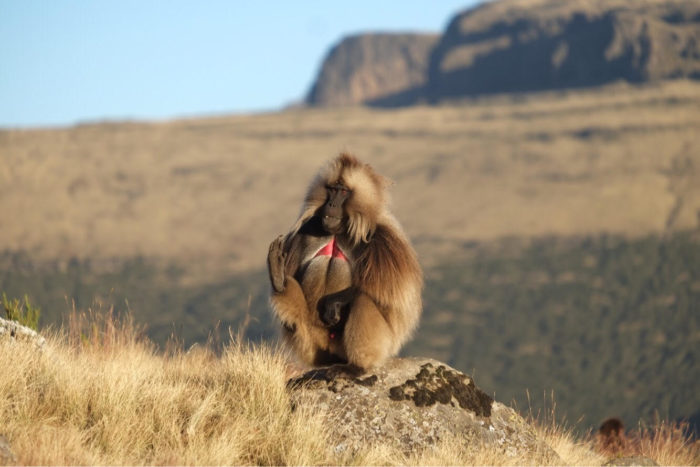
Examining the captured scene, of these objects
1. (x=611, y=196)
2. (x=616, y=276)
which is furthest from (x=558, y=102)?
(x=616, y=276)

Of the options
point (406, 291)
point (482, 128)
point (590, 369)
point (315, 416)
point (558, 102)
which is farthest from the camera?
point (558, 102)

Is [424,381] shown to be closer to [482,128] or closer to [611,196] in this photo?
[611,196]

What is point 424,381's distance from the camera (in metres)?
8.09

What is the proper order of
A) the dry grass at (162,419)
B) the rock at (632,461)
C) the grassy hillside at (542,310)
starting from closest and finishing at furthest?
the dry grass at (162,419) → the rock at (632,461) → the grassy hillside at (542,310)

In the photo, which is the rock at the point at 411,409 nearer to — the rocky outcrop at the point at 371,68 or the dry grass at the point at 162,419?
the dry grass at the point at 162,419

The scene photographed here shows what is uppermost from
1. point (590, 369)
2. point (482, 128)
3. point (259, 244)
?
point (482, 128)

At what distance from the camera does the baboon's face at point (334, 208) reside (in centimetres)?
802

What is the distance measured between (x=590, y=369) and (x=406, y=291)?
161 ft

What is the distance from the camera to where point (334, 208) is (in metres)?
8.05

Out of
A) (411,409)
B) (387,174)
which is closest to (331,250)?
(411,409)

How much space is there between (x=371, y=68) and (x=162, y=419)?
553 feet

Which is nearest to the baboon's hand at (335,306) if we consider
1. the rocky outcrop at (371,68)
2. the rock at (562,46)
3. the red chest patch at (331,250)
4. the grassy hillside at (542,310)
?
the red chest patch at (331,250)

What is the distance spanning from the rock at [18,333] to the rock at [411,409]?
2259 millimetres

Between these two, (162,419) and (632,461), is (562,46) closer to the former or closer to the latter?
(632,461)
